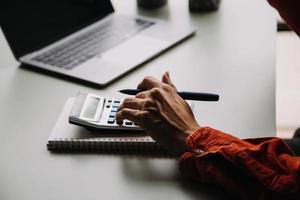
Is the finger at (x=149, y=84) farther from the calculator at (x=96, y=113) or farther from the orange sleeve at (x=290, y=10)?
the orange sleeve at (x=290, y=10)

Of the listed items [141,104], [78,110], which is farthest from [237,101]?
[78,110]

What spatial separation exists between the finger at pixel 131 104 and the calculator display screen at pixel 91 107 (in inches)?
2.2

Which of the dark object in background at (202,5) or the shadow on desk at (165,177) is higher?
the dark object in background at (202,5)

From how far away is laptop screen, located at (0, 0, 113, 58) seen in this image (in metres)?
1.22

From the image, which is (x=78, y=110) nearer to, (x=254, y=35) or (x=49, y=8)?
(x=49, y=8)

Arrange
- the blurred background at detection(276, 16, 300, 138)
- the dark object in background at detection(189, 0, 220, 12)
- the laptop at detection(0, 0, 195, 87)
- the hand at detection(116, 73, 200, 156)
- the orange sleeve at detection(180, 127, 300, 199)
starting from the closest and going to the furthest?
the orange sleeve at detection(180, 127, 300, 199) → the hand at detection(116, 73, 200, 156) → the laptop at detection(0, 0, 195, 87) → the dark object in background at detection(189, 0, 220, 12) → the blurred background at detection(276, 16, 300, 138)

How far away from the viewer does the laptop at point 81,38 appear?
1.20 meters

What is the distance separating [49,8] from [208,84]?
1.47ft

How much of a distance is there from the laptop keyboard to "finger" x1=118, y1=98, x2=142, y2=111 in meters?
0.27

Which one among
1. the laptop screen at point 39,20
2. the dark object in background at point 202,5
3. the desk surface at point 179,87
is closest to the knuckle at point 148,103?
the desk surface at point 179,87

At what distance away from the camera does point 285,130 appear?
1.86 meters

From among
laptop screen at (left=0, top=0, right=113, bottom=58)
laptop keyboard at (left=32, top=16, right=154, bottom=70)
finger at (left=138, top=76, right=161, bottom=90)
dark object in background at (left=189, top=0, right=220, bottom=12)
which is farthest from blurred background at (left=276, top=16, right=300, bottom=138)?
finger at (left=138, top=76, right=161, bottom=90)

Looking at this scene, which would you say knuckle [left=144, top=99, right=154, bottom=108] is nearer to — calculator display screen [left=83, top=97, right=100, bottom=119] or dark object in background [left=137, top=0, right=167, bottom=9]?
calculator display screen [left=83, top=97, right=100, bottom=119]

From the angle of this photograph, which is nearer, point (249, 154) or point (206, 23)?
point (249, 154)
